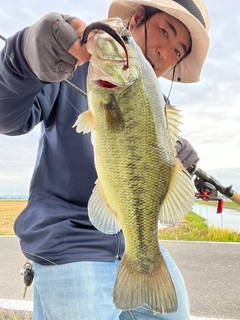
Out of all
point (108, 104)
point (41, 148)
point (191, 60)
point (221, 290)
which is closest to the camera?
point (108, 104)

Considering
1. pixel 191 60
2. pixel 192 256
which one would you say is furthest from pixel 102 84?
pixel 192 256

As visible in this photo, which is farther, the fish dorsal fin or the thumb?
the fish dorsal fin

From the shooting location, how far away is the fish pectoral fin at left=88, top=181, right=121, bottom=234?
4.25 ft

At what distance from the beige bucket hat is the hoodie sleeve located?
865 mm

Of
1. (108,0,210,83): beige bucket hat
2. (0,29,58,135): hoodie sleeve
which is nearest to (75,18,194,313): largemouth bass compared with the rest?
(0,29,58,135): hoodie sleeve

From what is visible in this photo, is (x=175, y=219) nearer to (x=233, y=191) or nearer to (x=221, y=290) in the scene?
(x=233, y=191)

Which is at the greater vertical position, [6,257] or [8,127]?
[8,127]

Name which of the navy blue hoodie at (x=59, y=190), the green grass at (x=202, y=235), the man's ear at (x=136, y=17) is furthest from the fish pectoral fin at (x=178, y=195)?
the green grass at (x=202, y=235)

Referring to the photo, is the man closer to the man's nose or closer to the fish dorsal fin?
the man's nose

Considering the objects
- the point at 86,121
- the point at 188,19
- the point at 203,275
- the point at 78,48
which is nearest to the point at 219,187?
the point at 188,19

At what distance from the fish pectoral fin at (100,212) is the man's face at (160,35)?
1032mm

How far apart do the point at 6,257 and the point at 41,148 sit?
17.8 ft

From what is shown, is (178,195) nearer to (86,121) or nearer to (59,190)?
(86,121)

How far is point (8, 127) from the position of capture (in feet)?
5.11
